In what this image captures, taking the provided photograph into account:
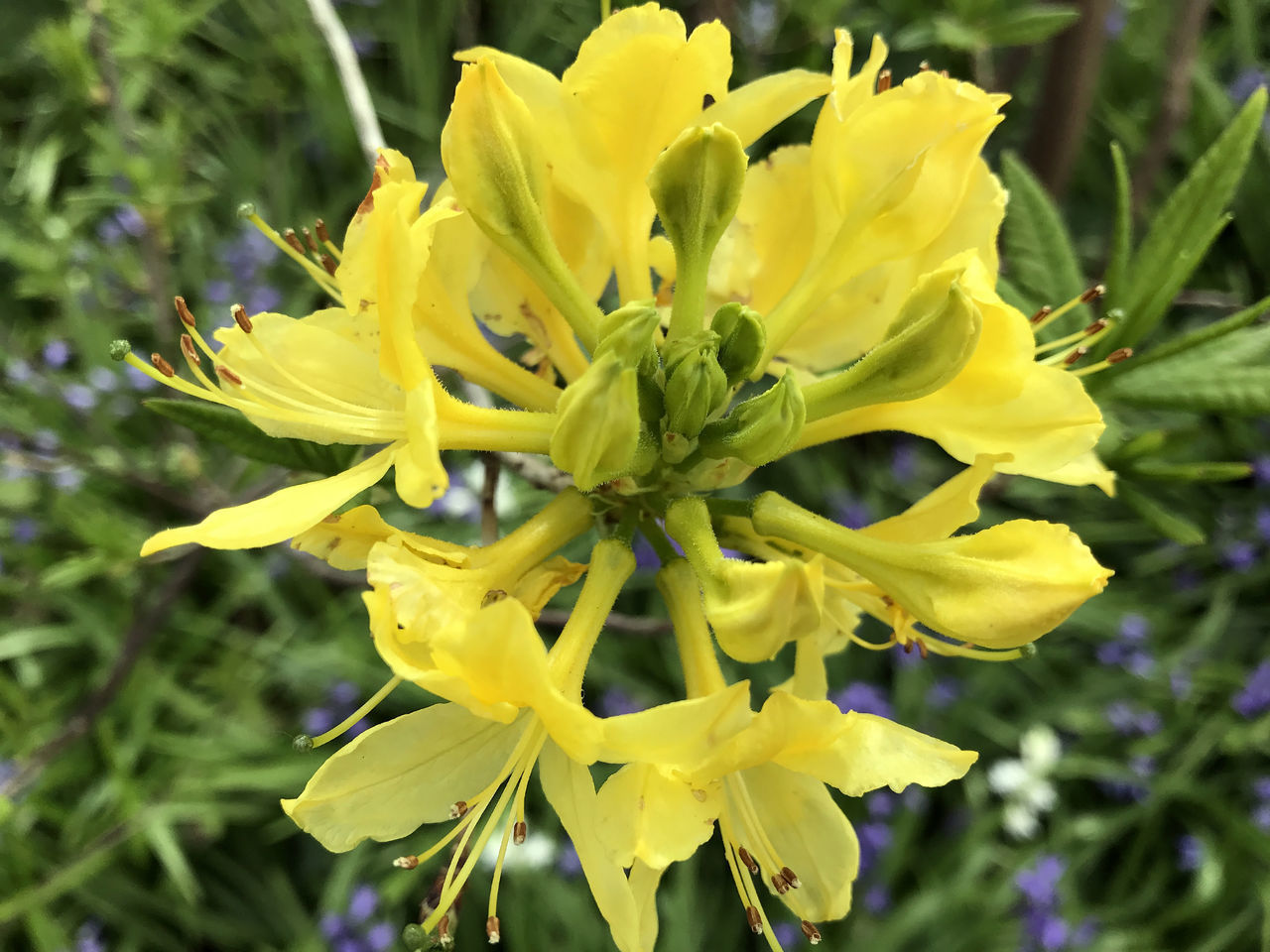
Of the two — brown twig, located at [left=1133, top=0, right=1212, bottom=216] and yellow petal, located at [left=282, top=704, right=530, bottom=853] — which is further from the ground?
brown twig, located at [left=1133, top=0, right=1212, bottom=216]

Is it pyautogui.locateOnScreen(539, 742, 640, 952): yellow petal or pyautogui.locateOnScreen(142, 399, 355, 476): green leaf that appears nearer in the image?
pyautogui.locateOnScreen(539, 742, 640, 952): yellow petal

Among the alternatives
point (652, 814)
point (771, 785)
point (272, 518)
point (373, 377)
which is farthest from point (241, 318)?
point (771, 785)

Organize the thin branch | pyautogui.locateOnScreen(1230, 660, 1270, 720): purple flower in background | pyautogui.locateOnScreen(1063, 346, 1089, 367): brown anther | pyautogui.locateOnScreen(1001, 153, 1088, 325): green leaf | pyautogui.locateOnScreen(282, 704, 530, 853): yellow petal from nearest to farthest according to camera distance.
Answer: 1. pyautogui.locateOnScreen(282, 704, 530, 853): yellow petal
2. pyautogui.locateOnScreen(1063, 346, 1089, 367): brown anther
3. pyautogui.locateOnScreen(1001, 153, 1088, 325): green leaf
4. the thin branch
5. pyautogui.locateOnScreen(1230, 660, 1270, 720): purple flower in background

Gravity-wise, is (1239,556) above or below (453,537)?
below

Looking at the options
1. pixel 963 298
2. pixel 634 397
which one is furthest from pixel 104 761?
pixel 963 298

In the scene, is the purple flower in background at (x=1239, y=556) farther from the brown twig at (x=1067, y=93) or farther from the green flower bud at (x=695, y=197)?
the green flower bud at (x=695, y=197)

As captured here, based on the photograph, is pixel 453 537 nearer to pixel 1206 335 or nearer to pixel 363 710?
pixel 363 710

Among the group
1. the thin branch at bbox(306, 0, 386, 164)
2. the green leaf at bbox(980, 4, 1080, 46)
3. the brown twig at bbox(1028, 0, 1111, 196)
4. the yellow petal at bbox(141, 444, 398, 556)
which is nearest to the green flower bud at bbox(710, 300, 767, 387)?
the yellow petal at bbox(141, 444, 398, 556)

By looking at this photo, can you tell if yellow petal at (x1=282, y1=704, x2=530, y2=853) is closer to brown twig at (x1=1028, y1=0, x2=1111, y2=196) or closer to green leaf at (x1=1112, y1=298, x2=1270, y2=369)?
green leaf at (x1=1112, y1=298, x2=1270, y2=369)

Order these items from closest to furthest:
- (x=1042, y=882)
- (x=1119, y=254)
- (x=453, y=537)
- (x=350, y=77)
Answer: (x=1119, y=254) → (x=350, y=77) → (x=1042, y=882) → (x=453, y=537)
